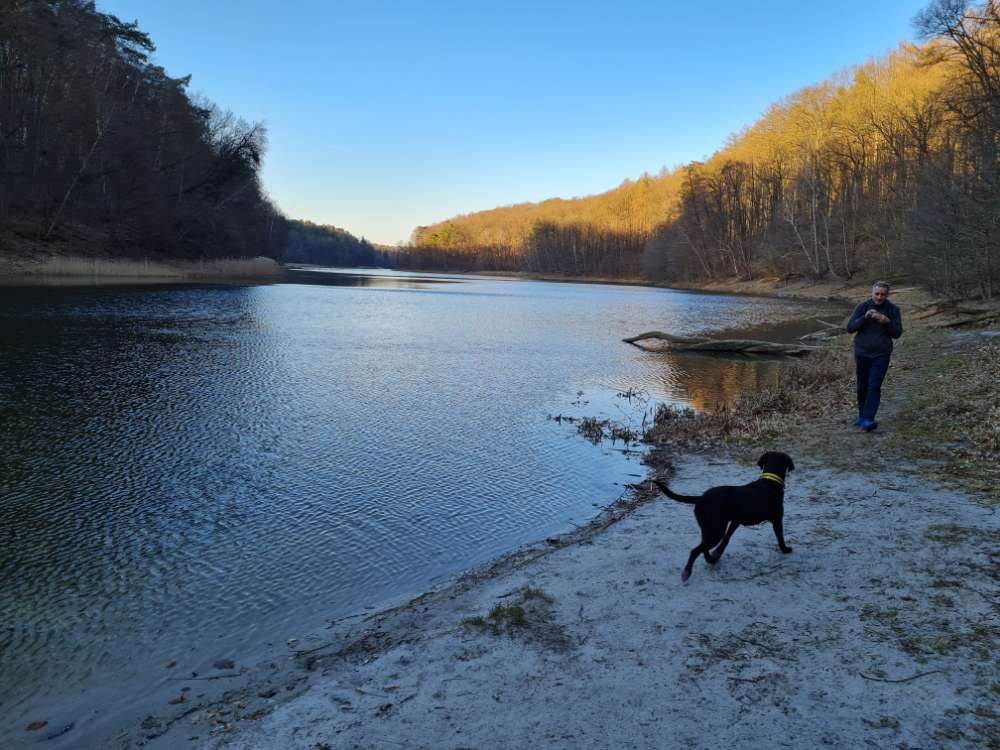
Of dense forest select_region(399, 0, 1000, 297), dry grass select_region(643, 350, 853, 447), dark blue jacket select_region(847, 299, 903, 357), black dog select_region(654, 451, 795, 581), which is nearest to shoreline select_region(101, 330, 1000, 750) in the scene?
black dog select_region(654, 451, 795, 581)

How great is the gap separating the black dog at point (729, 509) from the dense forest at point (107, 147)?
4811 centimetres

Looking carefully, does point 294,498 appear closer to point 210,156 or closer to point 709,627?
point 709,627

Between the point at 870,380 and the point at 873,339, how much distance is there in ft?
2.17

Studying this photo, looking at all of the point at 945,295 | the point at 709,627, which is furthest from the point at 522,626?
the point at 945,295

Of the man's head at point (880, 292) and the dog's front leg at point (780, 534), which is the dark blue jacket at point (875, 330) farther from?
the dog's front leg at point (780, 534)

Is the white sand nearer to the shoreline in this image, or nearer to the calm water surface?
the shoreline

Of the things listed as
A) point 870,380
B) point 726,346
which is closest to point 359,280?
point 726,346

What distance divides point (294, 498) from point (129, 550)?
2036 mm

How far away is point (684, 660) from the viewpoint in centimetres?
370

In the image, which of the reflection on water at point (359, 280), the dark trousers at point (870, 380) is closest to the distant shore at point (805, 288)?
the dark trousers at point (870, 380)

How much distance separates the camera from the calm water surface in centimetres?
488

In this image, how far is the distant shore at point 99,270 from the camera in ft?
120

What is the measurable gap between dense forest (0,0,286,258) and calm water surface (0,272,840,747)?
28.0 metres

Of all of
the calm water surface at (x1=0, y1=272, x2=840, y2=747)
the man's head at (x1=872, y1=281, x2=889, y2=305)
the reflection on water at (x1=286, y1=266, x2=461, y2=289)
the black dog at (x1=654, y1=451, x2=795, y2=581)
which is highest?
the reflection on water at (x1=286, y1=266, x2=461, y2=289)
